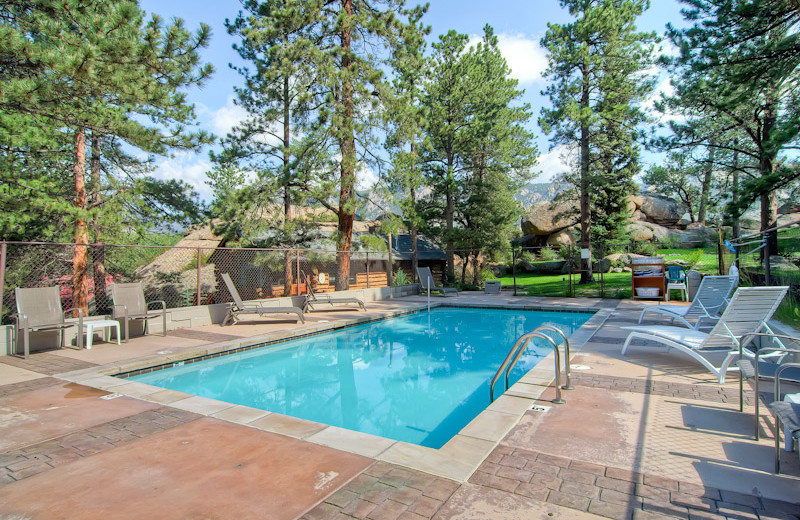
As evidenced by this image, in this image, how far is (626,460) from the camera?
267cm

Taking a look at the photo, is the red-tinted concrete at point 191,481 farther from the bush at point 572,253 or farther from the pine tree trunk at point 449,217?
the bush at point 572,253

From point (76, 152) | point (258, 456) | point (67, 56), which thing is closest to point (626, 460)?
point (258, 456)

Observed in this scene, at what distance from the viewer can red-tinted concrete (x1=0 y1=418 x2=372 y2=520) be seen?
224 cm

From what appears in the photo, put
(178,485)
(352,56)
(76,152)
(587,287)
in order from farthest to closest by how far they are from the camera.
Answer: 1. (587,287)
2. (352,56)
3. (76,152)
4. (178,485)

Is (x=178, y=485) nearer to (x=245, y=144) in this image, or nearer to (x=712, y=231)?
(x=245, y=144)

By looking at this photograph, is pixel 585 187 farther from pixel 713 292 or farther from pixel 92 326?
pixel 92 326

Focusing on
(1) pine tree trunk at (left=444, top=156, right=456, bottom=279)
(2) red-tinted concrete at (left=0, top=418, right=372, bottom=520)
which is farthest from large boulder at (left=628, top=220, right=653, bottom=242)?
(2) red-tinted concrete at (left=0, top=418, right=372, bottom=520)

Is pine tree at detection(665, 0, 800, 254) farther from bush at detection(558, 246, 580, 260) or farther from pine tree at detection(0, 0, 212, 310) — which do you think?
bush at detection(558, 246, 580, 260)

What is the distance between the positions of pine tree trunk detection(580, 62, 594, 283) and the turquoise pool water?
7869 millimetres

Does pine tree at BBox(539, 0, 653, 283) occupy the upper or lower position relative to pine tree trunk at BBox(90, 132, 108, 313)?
upper

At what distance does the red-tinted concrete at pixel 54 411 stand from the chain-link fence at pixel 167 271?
8.93 feet

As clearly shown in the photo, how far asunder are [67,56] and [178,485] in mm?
5036

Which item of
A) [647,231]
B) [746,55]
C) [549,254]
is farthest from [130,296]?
[647,231]

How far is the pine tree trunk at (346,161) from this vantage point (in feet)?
42.0
